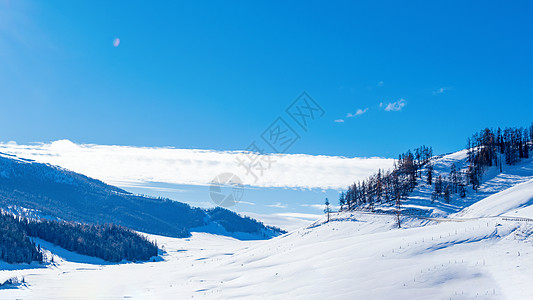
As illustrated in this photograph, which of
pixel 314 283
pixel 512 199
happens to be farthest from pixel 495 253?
pixel 512 199

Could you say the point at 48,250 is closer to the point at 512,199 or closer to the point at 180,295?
the point at 180,295

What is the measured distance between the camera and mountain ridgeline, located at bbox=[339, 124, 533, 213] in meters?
115

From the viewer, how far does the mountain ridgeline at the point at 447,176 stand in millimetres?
115312

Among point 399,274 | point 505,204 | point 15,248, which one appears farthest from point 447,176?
point 15,248

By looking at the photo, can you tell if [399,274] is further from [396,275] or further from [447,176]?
[447,176]

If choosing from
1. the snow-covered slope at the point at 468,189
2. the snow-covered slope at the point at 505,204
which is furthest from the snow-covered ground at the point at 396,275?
the snow-covered slope at the point at 468,189

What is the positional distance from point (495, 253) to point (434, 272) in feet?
26.1

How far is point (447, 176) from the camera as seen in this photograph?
132 meters

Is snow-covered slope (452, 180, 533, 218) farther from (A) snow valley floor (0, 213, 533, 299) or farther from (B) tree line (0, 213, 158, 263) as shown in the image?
(B) tree line (0, 213, 158, 263)

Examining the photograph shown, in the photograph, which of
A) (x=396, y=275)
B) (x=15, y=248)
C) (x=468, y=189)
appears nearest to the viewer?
(x=396, y=275)

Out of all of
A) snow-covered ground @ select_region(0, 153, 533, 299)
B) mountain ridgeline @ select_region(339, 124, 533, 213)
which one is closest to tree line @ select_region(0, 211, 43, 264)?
snow-covered ground @ select_region(0, 153, 533, 299)

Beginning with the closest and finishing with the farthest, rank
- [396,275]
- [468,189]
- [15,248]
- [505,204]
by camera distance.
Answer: [396,275], [505,204], [468,189], [15,248]

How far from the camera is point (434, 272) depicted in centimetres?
2802

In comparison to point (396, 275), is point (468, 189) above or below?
above
